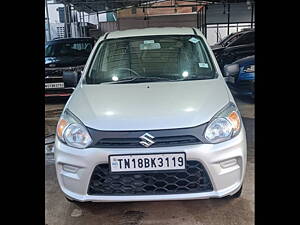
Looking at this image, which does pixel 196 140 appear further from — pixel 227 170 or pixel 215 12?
pixel 215 12

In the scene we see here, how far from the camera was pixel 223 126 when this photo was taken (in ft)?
7.76

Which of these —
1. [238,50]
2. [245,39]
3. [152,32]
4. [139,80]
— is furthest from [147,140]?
→ [245,39]

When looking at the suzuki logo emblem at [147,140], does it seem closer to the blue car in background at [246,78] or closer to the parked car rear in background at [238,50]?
the blue car in background at [246,78]

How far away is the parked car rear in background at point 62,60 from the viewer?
6.54 metres

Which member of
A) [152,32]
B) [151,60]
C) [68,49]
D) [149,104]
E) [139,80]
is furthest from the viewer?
[68,49]

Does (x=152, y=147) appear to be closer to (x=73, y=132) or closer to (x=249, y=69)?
(x=73, y=132)

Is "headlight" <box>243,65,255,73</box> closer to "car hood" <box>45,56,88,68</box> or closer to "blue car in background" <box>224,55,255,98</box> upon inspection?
"blue car in background" <box>224,55,255,98</box>

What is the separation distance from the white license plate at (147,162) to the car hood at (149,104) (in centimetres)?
20

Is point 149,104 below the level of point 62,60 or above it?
below

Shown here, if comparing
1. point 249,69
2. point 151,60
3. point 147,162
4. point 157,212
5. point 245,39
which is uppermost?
point 245,39

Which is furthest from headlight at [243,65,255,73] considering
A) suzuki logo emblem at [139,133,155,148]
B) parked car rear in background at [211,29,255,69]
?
suzuki logo emblem at [139,133,155,148]

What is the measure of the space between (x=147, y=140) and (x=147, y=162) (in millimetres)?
149

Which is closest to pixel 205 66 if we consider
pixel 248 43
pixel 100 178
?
pixel 100 178

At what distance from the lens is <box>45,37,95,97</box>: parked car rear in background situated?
654 centimetres
